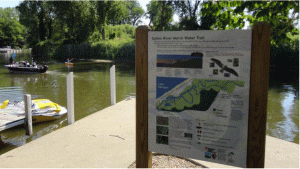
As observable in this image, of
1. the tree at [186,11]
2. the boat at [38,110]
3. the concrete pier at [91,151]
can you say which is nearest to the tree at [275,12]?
the concrete pier at [91,151]

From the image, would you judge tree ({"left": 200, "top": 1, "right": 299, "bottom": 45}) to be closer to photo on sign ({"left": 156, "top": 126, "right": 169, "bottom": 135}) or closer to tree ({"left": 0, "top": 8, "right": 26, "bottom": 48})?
photo on sign ({"left": 156, "top": 126, "right": 169, "bottom": 135})

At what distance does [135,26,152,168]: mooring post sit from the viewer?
3338 mm

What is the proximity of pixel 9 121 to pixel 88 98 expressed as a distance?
26.1 ft

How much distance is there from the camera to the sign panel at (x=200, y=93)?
9.60 feet

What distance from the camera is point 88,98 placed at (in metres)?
16.0

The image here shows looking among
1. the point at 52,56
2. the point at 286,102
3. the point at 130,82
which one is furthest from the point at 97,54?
the point at 286,102

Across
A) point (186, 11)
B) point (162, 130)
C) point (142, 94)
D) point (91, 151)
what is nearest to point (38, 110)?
point (91, 151)

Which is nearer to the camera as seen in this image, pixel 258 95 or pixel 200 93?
pixel 258 95

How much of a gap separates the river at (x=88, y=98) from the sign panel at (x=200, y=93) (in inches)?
267

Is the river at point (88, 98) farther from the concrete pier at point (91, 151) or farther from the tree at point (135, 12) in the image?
the tree at point (135, 12)

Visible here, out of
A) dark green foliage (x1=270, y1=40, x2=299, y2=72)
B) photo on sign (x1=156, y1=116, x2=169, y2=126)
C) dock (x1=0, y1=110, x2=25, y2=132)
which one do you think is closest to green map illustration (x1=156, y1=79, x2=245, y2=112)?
photo on sign (x1=156, y1=116, x2=169, y2=126)

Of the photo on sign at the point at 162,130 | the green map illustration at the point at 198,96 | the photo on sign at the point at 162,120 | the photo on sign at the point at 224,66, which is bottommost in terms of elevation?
the photo on sign at the point at 162,130

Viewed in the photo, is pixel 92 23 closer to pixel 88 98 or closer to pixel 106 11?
pixel 106 11

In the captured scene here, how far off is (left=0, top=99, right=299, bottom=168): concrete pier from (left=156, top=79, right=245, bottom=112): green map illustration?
182 cm
